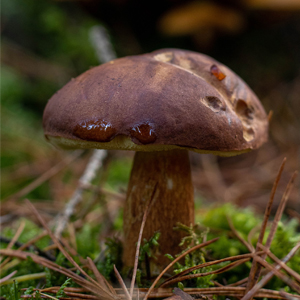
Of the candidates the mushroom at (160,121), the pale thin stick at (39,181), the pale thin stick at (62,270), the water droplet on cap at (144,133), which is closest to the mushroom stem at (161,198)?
the mushroom at (160,121)

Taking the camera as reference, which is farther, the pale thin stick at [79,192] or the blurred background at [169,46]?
the blurred background at [169,46]

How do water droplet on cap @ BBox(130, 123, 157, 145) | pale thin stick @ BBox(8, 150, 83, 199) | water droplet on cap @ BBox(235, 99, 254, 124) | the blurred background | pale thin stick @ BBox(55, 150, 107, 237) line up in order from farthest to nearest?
the blurred background → pale thin stick @ BBox(8, 150, 83, 199) → pale thin stick @ BBox(55, 150, 107, 237) → water droplet on cap @ BBox(235, 99, 254, 124) → water droplet on cap @ BBox(130, 123, 157, 145)

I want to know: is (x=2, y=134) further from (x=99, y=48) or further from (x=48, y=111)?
(x=48, y=111)

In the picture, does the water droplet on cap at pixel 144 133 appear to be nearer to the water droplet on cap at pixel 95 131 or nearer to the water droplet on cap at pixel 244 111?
the water droplet on cap at pixel 95 131

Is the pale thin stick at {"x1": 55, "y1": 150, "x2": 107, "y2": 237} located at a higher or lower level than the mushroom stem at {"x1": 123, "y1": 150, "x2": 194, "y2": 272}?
lower

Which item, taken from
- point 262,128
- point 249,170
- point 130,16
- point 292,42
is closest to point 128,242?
point 262,128

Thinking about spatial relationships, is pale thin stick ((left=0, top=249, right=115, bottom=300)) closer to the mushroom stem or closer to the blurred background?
the mushroom stem

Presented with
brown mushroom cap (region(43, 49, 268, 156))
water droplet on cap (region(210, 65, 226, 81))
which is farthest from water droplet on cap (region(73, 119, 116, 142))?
water droplet on cap (region(210, 65, 226, 81))

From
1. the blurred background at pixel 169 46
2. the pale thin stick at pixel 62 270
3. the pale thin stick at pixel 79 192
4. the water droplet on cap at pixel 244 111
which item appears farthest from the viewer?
the blurred background at pixel 169 46
